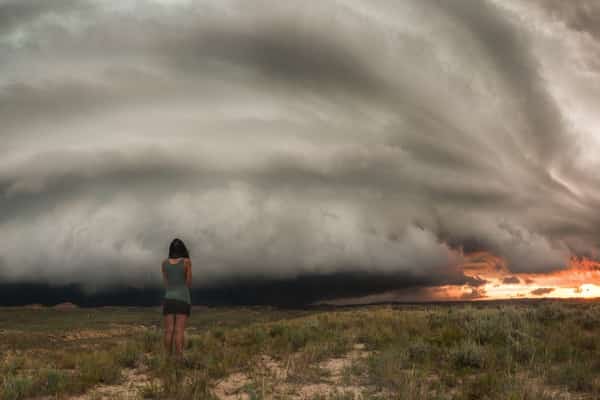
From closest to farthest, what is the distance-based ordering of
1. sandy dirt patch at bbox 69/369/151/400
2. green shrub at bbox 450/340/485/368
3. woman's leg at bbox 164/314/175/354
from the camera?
sandy dirt patch at bbox 69/369/151/400 → green shrub at bbox 450/340/485/368 → woman's leg at bbox 164/314/175/354

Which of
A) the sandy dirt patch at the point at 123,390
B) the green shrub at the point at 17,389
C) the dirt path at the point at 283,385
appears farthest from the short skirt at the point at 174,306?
the green shrub at the point at 17,389

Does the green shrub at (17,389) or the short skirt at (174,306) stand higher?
the short skirt at (174,306)

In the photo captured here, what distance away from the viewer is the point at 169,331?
1138 cm

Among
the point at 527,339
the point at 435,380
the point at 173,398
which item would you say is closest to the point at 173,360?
the point at 173,398

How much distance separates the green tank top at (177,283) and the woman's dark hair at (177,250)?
0.22 metres

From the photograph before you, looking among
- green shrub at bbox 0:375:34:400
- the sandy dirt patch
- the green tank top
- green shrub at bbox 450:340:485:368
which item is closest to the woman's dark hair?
the green tank top

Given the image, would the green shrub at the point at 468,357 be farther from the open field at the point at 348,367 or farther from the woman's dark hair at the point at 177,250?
the woman's dark hair at the point at 177,250

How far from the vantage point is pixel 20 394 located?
865 cm

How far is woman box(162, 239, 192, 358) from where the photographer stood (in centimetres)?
1116

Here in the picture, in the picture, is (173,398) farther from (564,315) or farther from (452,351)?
(564,315)

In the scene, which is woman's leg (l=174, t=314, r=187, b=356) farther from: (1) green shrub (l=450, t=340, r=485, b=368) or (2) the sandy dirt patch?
(1) green shrub (l=450, t=340, r=485, b=368)

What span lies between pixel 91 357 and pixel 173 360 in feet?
9.04

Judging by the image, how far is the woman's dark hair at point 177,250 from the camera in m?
11.4

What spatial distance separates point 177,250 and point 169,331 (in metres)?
1.84
